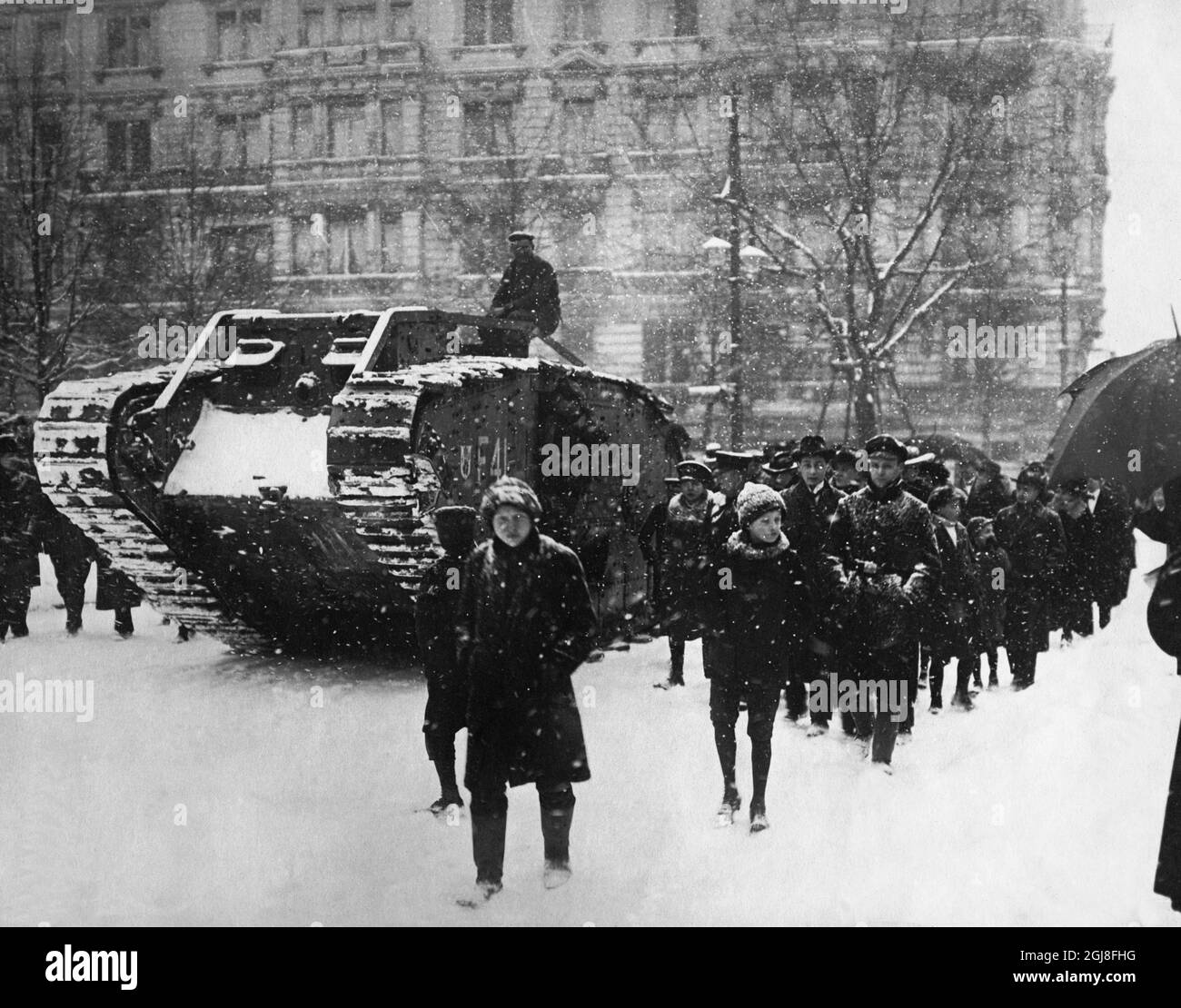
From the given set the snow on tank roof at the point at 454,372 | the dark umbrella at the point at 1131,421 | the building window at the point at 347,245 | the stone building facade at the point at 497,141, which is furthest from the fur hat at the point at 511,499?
the building window at the point at 347,245

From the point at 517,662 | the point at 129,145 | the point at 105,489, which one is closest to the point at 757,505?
the point at 517,662

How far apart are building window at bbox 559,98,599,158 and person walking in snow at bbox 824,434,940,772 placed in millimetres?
5756

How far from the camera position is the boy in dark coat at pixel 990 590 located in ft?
25.5

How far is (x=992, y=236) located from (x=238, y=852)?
35.1 ft

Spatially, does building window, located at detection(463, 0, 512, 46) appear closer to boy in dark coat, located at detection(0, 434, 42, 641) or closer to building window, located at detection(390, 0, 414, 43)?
building window, located at detection(390, 0, 414, 43)

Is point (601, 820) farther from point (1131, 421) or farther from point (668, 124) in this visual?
point (668, 124)

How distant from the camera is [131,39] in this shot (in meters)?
10.3

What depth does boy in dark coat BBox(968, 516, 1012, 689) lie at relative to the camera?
25.5 feet

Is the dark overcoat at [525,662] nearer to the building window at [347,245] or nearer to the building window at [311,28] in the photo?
the building window at [311,28]

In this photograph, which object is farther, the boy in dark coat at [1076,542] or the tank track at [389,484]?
the boy in dark coat at [1076,542]

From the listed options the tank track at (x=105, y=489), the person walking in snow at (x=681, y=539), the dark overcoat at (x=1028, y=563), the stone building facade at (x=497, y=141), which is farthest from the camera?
the stone building facade at (x=497, y=141)

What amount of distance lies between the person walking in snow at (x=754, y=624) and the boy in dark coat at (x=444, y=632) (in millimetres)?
1067

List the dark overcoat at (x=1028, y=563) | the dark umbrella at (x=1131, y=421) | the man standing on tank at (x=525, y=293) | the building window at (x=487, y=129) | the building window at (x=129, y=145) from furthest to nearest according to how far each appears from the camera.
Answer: the building window at (x=129, y=145)
the building window at (x=487, y=129)
the man standing on tank at (x=525, y=293)
the dark umbrella at (x=1131, y=421)
the dark overcoat at (x=1028, y=563)
